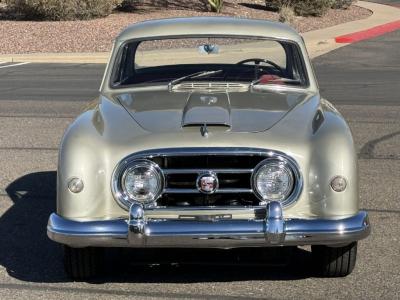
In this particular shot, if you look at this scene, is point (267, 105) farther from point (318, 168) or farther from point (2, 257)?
point (2, 257)

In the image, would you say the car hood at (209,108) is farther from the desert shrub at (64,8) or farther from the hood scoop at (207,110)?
the desert shrub at (64,8)

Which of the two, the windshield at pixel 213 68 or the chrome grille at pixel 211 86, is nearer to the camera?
the chrome grille at pixel 211 86

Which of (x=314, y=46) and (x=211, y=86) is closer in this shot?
(x=211, y=86)

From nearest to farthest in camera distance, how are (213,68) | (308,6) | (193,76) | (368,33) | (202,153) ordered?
(202,153) < (193,76) < (213,68) < (368,33) < (308,6)

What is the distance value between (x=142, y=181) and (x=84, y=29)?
67.9ft

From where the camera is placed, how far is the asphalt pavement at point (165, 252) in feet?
18.3

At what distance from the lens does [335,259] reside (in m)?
5.67

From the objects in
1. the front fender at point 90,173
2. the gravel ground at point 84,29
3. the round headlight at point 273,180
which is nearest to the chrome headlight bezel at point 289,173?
the round headlight at point 273,180

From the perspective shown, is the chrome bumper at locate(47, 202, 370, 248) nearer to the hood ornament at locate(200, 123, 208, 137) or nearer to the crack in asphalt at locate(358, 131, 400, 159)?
the hood ornament at locate(200, 123, 208, 137)

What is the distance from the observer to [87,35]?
24641 millimetres

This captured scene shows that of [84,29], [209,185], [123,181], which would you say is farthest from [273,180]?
[84,29]

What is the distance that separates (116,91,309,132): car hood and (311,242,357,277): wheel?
0.91m

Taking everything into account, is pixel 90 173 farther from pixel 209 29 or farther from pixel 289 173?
pixel 209 29

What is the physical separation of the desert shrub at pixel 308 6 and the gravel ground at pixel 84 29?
28 centimetres
